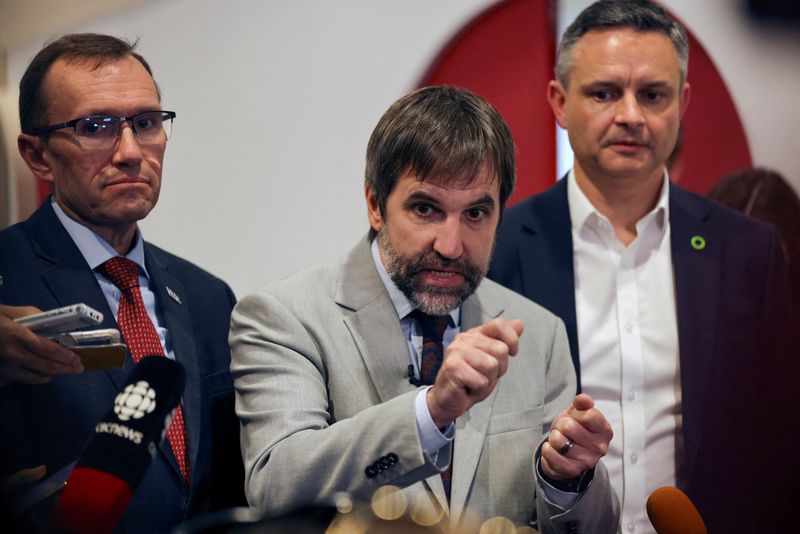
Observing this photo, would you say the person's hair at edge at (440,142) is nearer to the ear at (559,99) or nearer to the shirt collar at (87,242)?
the shirt collar at (87,242)

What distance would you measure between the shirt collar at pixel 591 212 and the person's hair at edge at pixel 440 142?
70 cm

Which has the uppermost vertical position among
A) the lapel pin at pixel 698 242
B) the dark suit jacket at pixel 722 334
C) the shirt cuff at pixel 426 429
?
the shirt cuff at pixel 426 429

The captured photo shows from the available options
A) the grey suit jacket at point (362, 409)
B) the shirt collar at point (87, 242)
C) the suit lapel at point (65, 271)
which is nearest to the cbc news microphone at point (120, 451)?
the grey suit jacket at point (362, 409)

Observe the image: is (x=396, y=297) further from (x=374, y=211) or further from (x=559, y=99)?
(x=559, y=99)

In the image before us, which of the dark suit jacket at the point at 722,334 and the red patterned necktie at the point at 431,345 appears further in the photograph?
the dark suit jacket at the point at 722,334

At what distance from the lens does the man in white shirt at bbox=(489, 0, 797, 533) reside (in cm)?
277

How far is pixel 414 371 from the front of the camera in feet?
7.39

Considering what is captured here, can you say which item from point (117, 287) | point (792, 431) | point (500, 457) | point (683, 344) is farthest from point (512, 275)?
point (117, 287)

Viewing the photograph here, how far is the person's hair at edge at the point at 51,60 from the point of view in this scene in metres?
2.28

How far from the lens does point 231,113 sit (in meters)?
3.26

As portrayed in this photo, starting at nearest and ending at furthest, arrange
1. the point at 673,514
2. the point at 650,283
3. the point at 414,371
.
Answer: the point at 673,514, the point at 414,371, the point at 650,283

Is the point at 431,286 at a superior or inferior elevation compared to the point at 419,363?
superior

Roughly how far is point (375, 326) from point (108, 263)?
2.05 feet

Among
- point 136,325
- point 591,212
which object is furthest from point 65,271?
point 591,212
